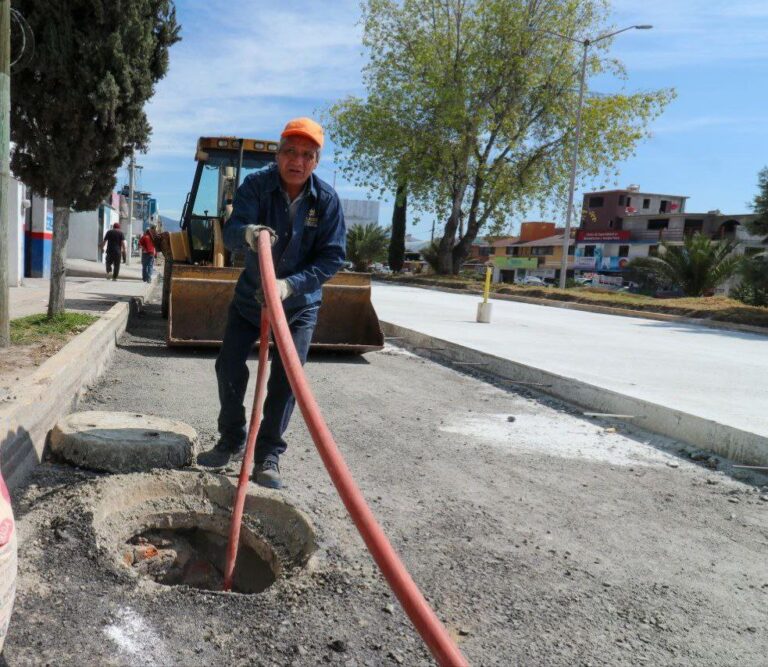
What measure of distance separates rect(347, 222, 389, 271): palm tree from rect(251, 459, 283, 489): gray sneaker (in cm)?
3955

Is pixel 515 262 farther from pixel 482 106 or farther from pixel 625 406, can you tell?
pixel 625 406

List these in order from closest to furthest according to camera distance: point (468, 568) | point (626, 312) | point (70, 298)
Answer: point (468, 568), point (70, 298), point (626, 312)

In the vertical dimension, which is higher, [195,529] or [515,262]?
[515,262]

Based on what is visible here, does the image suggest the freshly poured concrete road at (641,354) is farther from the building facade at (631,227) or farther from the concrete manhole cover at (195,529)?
the building facade at (631,227)

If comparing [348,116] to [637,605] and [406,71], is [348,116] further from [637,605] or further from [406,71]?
[637,605]

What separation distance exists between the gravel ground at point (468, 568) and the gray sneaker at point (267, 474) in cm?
9

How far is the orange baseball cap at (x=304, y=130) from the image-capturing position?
137 inches

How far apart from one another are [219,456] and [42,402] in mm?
1061

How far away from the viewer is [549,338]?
11234 mm

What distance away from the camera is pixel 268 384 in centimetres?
385

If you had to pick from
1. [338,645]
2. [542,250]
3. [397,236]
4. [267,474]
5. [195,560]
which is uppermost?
[542,250]

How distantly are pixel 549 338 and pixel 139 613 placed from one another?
949 centimetres

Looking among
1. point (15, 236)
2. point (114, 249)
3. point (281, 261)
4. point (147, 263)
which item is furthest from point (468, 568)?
point (114, 249)

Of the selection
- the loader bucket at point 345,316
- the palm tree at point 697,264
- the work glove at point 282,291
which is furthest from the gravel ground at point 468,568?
the palm tree at point 697,264
